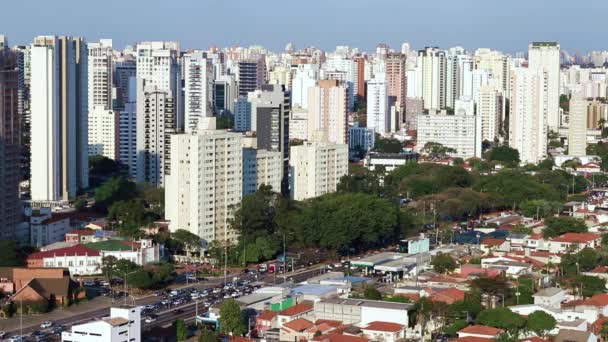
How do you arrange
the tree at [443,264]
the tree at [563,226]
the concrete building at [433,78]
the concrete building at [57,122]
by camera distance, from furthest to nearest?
the concrete building at [433,78] → the concrete building at [57,122] → the tree at [563,226] → the tree at [443,264]

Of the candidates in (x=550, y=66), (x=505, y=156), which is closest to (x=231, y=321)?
(x=505, y=156)

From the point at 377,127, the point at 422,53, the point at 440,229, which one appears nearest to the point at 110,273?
the point at 440,229

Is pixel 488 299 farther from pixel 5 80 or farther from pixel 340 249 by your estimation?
pixel 5 80

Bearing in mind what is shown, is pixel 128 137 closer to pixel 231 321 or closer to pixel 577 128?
pixel 577 128

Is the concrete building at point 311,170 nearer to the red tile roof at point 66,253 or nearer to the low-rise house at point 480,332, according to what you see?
the red tile roof at point 66,253

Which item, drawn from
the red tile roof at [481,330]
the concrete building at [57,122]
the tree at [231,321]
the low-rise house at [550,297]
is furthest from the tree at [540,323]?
the concrete building at [57,122]

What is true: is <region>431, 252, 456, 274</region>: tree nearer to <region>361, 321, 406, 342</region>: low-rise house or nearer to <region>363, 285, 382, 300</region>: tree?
<region>363, 285, 382, 300</region>: tree
